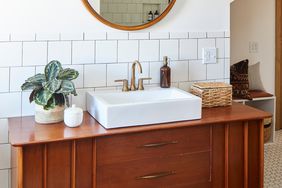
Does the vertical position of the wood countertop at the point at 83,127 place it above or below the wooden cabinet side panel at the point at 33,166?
above

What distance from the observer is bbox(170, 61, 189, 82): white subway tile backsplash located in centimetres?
214

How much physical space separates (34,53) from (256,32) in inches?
106

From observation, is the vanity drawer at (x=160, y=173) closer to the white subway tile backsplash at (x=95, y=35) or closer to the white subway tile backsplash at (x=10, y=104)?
the white subway tile backsplash at (x=10, y=104)

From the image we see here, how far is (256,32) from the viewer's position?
3.76 metres

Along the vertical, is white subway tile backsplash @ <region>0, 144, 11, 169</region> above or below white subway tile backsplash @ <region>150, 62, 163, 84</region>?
below

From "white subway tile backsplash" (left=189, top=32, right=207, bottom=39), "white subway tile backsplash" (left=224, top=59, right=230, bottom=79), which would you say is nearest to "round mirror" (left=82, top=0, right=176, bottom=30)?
"white subway tile backsplash" (left=189, top=32, right=207, bottom=39)

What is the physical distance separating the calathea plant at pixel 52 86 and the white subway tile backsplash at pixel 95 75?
24 centimetres

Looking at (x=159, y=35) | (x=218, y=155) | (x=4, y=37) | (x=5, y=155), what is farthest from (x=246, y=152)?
(x=4, y=37)

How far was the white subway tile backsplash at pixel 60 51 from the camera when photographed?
186cm

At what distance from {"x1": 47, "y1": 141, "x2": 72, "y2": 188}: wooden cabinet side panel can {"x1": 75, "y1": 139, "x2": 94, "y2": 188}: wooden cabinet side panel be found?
4 cm

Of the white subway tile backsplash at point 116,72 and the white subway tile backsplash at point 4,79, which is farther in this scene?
the white subway tile backsplash at point 116,72

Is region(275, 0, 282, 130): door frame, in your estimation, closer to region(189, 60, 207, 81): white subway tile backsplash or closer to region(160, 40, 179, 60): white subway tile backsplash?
region(189, 60, 207, 81): white subway tile backsplash

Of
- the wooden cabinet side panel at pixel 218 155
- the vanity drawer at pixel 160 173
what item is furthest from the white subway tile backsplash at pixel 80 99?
the wooden cabinet side panel at pixel 218 155

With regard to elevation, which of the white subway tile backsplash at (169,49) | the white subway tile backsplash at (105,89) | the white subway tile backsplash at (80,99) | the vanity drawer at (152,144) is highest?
the white subway tile backsplash at (169,49)
